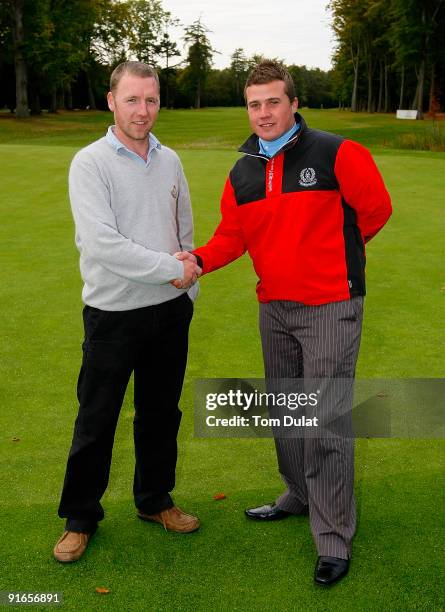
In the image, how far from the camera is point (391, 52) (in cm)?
7344

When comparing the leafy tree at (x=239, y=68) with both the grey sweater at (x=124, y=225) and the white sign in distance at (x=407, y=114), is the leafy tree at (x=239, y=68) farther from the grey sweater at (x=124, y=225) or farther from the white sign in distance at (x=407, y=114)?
the grey sweater at (x=124, y=225)

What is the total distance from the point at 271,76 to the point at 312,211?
629 millimetres

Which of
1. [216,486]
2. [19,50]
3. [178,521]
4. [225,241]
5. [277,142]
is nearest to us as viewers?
[277,142]

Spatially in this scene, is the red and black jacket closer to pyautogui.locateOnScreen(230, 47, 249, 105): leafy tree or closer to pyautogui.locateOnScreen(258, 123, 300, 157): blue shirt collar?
pyautogui.locateOnScreen(258, 123, 300, 157): blue shirt collar

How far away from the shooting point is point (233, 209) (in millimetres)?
3672

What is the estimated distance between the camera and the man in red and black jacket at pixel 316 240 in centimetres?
339

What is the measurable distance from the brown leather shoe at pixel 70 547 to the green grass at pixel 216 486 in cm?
4

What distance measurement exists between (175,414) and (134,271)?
888mm

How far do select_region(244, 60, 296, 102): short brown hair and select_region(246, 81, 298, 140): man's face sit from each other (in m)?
0.02

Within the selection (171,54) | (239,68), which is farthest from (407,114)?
(239,68)

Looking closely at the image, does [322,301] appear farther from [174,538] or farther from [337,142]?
[174,538]

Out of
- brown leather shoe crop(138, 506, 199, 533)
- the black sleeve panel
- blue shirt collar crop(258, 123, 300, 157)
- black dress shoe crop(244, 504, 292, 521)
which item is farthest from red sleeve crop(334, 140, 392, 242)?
brown leather shoe crop(138, 506, 199, 533)

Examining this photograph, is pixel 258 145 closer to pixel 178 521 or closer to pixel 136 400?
pixel 136 400

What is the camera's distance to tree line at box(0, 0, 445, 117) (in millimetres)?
47312
